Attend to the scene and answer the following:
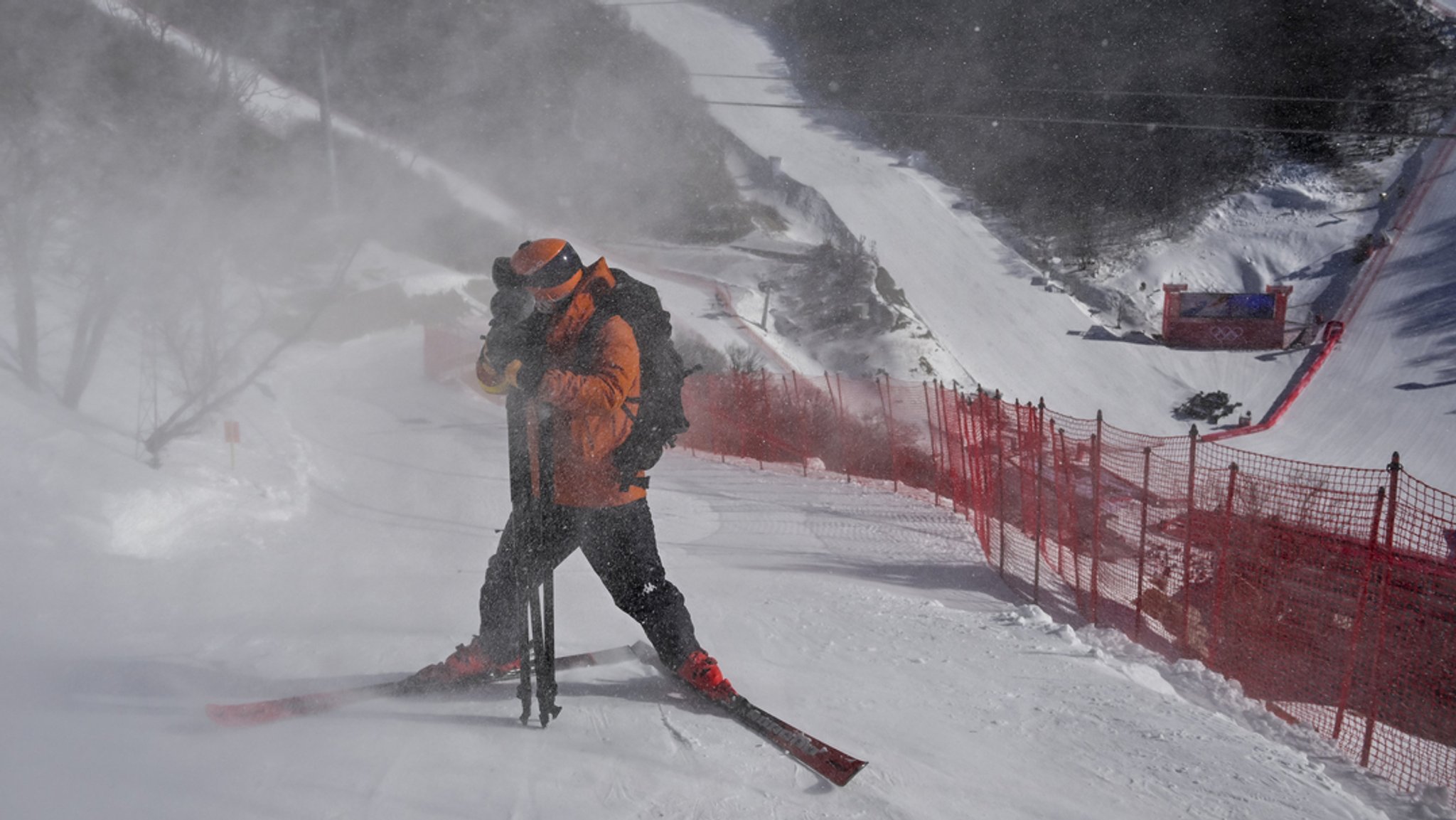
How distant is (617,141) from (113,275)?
21590 mm

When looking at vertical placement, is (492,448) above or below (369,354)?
below

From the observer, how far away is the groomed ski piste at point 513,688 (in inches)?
83.9

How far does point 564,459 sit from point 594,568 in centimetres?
35

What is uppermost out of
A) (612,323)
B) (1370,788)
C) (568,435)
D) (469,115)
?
(469,115)

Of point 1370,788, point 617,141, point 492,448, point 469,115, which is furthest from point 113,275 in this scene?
point 617,141

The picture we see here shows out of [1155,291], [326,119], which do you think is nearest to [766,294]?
[1155,291]

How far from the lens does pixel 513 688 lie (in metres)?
2.68

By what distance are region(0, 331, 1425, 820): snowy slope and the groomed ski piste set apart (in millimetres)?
13

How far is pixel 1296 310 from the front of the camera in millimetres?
27719

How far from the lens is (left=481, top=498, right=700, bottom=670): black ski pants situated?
244cm

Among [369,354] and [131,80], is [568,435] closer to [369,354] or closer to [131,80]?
[131,80]

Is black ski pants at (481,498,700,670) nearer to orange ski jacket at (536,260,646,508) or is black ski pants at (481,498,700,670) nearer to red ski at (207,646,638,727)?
orange ski jacket at (536,260,646,508)

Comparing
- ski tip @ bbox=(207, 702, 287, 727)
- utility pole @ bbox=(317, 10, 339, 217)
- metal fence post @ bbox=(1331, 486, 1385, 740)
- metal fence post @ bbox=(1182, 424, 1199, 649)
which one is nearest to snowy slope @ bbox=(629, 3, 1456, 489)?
metal fence post @ bbox=(1182, 424, 1199, 649)

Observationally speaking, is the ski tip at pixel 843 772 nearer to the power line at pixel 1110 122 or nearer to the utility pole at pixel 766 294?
the power line at pixel 1110 122
